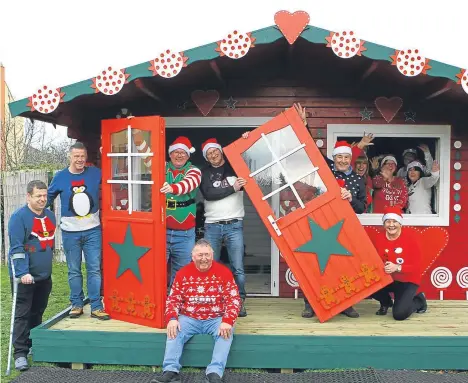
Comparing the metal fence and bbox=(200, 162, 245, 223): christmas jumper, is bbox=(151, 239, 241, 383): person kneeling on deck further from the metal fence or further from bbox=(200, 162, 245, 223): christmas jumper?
the metal fence

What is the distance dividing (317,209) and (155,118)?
1.63 metres

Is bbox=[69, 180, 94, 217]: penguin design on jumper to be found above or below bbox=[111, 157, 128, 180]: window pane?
below

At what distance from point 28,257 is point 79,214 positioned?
0.62 m

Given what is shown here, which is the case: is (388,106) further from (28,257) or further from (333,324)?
(28,257)

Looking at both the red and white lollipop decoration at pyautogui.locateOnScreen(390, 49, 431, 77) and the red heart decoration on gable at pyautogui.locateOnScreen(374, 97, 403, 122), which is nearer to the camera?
the red and white lollipop decoration at pyautogui.locateOnScreen(390, 49, 431, 77)

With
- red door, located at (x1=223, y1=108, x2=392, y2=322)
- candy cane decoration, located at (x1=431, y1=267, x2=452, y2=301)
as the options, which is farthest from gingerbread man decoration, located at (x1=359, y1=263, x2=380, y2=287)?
candy cane decoration, located at (x1=431, y1=267, x2=452, y2=301)

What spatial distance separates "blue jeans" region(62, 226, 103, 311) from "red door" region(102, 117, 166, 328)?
0.08 m

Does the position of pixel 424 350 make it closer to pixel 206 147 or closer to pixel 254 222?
pixel 206 147

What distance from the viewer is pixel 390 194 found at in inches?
229

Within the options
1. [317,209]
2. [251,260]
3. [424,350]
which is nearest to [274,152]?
[317,209]

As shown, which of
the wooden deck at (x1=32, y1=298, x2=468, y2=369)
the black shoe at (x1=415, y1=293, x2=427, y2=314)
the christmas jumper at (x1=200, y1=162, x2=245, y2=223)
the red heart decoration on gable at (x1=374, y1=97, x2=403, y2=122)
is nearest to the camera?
the wooden deck at (x1=32, y1=298, x2=468, y2=369)

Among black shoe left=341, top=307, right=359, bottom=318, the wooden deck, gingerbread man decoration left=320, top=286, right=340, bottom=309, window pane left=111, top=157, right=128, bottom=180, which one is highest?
window pane left=111, top=157, right=128, bottom=180

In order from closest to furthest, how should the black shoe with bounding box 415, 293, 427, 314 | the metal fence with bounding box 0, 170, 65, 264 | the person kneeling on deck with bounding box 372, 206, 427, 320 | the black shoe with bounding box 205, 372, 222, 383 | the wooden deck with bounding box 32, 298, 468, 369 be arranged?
1. the black shoe with bounding box 205, 372, 222, 383
2. the wooden deck with bounding box 32, 298, 468, 369
3. the person kneeling on deck with bounding box 372, 206, 427, 320
4. the black shoe with bounding box 415, 293, 427, 314
5. the metal fence with bounding box 0, 170, 65, 264

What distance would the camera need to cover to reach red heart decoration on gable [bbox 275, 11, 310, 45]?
450 centimetres
